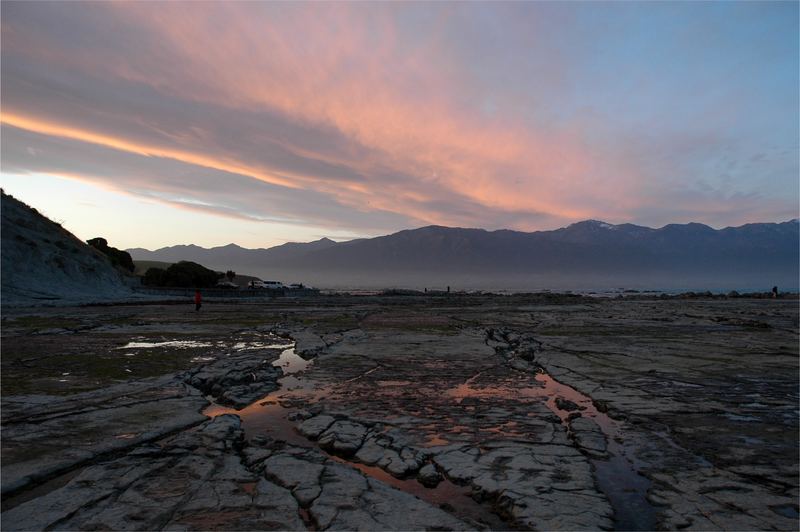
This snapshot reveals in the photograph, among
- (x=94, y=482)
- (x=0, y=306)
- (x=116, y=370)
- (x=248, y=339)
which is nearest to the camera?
(x=94, y=482)

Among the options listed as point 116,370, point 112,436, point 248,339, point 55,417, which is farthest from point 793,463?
point 248,339

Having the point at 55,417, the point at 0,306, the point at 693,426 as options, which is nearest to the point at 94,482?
the point at 55,417

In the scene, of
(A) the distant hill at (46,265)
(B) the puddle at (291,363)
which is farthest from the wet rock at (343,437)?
(A) the distant hill at (46,265)

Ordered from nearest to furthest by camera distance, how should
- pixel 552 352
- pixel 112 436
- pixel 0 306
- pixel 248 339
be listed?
pixel 112 436 → pixel 552 352 → pixel 248 339 → pixel 0 306

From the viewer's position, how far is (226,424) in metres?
7.45

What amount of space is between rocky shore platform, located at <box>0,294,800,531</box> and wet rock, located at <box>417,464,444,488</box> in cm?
2

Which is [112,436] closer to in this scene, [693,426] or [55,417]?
[55,417]

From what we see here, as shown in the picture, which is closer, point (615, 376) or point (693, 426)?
point (693, 426)

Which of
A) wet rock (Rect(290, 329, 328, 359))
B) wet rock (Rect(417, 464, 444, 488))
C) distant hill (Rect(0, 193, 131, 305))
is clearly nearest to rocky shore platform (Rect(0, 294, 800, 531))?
wet rock (Rect(417, 464, 444, 488))

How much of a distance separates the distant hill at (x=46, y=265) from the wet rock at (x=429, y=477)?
3703 cm

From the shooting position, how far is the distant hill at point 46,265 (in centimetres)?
3541

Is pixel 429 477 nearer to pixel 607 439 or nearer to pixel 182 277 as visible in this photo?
pixel 607 439

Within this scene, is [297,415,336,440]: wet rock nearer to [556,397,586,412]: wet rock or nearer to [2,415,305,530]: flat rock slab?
[2,415,305,530]: flat rock slab

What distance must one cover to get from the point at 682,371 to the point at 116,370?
14.6 meters
